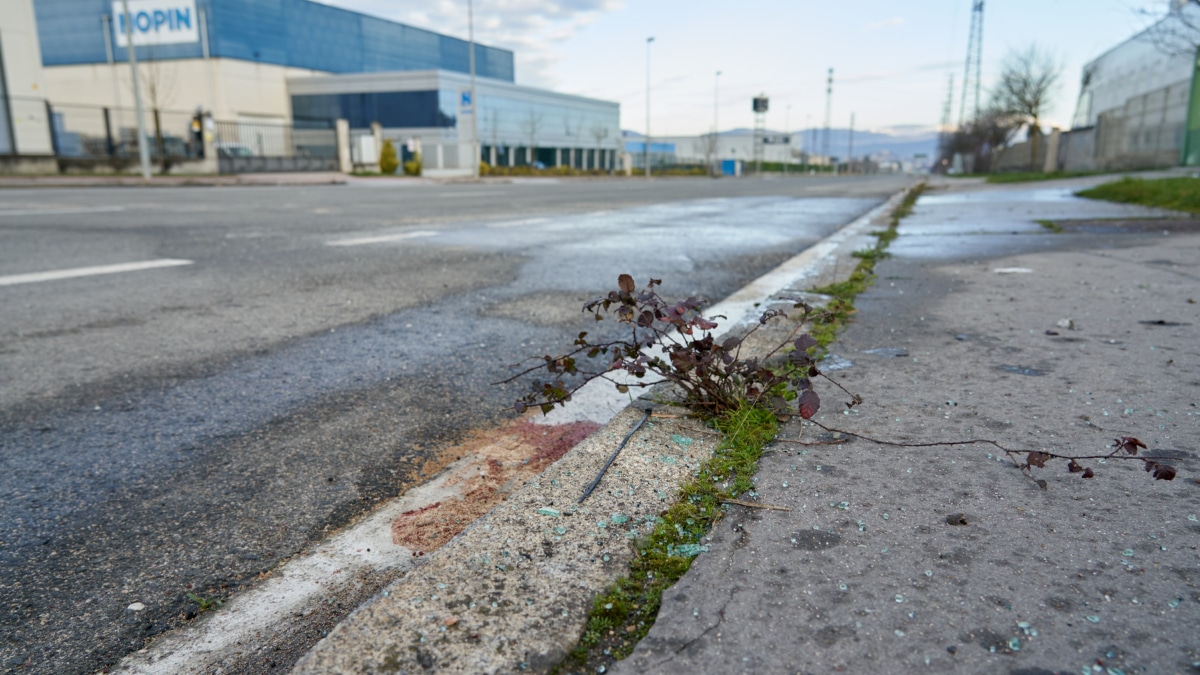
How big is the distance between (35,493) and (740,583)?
1.82 metres

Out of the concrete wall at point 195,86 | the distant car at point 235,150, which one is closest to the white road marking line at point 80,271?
the distant car at point 235,150

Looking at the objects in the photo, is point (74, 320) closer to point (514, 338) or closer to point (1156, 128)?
point (514, 338)

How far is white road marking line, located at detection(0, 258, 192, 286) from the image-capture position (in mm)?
4980

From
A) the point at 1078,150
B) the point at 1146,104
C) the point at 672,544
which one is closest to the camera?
the point at 672,544

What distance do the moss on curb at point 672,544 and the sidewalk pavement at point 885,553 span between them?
1.1 inches

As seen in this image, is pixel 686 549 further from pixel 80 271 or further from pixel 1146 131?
pixel 1146 131

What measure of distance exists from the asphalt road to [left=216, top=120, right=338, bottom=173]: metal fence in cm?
3088

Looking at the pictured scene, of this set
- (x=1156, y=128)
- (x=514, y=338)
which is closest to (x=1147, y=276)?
(x=514, y=338)

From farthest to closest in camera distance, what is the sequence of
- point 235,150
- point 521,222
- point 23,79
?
point 235,150 < point 23,79 < point 521,222

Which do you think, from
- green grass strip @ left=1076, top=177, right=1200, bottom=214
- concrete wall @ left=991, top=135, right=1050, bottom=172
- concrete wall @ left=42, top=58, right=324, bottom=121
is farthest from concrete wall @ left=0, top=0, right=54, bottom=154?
concrete wall @ left=991, top=135, right=1050, bottom=172

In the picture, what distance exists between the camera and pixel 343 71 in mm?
65875

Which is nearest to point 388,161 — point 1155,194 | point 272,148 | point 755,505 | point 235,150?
point 272,148

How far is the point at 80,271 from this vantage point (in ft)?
17.3

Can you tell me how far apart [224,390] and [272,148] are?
41.8 meters
